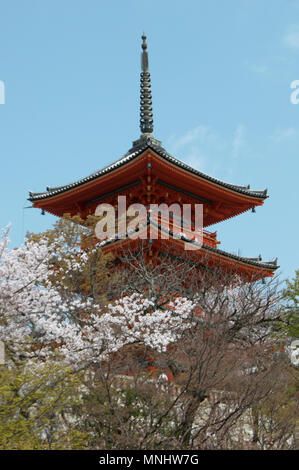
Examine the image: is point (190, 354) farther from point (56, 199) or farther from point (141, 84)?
point (141, 84)

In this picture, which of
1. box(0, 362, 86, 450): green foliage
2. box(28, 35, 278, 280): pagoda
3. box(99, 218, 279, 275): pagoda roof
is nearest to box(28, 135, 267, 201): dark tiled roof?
box(28, 35, 278, 280): pagoda

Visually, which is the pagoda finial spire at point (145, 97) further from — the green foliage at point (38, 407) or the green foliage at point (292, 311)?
the green foliage at point (38, 407)

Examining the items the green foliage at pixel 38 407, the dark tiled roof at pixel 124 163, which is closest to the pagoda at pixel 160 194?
the dark tiled roof at pixel 124 163

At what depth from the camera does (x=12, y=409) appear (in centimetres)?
998

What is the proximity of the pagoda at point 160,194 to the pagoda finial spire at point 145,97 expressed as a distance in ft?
2.25

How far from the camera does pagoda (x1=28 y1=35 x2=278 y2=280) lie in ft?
71.1

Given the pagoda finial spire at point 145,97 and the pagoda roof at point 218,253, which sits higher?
the pagoda finial spire at point 145,97

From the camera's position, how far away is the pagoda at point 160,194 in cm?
2166

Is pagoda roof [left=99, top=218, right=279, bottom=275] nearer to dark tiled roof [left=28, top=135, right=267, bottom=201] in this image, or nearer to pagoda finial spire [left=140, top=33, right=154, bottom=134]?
dark tiled roof [left=28, top=135, right=267, bottom=201]

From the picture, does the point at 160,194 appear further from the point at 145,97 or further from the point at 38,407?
the point at 38,407

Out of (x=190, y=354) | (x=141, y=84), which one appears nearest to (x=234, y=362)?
(x=190, y=354)

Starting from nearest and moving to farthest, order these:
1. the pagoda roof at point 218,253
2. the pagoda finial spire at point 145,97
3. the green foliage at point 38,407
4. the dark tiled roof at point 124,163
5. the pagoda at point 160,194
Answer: the green foliage at point 38,407
the pagoda roof at point 218,253
the pagoda at point 160,194
the dark tiled roof at point 124,163
the pagoda finial spire at point 145,97

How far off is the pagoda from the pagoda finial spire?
2.25ft
